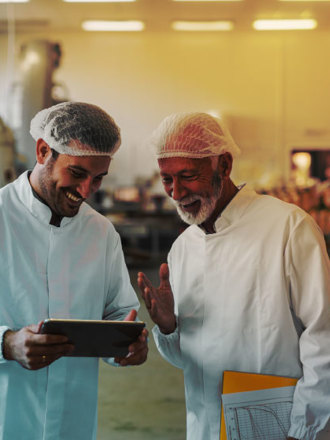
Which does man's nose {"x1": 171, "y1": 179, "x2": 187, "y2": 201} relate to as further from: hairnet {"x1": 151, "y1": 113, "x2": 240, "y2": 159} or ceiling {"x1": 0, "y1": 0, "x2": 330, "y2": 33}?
ceiling {"x1": 0, "y1": 0, "x2": 330, "y2": 33}

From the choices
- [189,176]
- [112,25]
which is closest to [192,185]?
[189,176]

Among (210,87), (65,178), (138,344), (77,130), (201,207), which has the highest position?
(210,87)

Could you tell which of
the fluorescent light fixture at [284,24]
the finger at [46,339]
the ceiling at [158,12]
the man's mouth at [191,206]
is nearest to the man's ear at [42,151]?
the man's mouth at [191,206]

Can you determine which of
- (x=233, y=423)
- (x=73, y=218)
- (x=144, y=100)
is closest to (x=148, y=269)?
(x=73, y=218)

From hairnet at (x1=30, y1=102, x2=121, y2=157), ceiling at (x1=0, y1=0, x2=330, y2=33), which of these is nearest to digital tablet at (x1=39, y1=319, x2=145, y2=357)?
hairnet at (x1=30, y1=102, x2=121, y2=157)

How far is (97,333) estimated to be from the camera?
4.33ft

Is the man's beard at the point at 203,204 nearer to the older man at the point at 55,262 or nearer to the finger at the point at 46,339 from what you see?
the older man at the point at 55,262

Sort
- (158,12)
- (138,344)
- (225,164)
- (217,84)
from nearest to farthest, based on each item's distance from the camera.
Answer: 1. (138,344)
2. (225,164)
3. (158,12)
4. (217,84)

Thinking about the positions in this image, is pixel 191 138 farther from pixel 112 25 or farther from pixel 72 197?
pixel 112 25

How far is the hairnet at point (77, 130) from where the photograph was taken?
1.52 metres

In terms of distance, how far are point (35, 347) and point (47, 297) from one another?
0.90ft

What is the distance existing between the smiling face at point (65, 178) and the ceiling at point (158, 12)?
4923 mm

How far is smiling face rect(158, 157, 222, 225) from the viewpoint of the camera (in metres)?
1.57

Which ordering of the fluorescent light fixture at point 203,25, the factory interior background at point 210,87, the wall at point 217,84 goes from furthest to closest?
the wall at point 217,84 → the factory interior background at point 210,87 → the fluorescent light fixture at point 203,25
